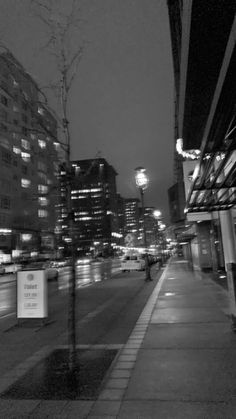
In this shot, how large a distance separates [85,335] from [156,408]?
461 centimetres

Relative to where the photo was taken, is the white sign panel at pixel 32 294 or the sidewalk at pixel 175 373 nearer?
the sidewalk at pixel 175 373

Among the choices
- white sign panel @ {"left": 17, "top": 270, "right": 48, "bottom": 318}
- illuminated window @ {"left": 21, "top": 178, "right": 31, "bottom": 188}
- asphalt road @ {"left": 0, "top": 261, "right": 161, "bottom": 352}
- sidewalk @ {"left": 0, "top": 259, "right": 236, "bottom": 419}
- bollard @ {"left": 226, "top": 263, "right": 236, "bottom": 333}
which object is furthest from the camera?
illuminated window @ {"left": 21, "top": 178, "right": 31, "bottom": 188}

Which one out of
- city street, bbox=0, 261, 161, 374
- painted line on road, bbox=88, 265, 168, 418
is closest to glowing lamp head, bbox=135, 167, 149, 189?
city street, bbox=0, 261, 161, 374

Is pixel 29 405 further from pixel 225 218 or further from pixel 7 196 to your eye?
pixel 7 196

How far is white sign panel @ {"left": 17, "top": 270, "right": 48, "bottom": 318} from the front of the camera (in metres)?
9.97

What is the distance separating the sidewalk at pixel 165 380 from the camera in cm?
423

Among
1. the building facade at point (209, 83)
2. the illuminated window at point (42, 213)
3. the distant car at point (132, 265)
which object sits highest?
the illuminated window at point (42, 213)

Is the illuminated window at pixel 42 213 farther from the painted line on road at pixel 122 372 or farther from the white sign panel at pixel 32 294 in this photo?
the painted line on road at pixel 122 372

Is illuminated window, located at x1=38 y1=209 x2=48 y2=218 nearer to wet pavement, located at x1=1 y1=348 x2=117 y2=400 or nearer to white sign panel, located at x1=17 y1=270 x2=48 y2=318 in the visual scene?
white sign panel, located at x1=17 y1=270 x2=48 y2=318

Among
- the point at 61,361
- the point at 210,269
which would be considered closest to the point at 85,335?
the point at 61,361

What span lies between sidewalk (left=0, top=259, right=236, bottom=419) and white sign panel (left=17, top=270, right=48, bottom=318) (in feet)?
8.69

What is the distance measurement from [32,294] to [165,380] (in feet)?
18.7

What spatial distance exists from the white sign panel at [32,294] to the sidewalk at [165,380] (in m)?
2.65

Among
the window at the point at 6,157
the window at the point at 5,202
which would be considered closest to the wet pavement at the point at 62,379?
the window at the point at 5,202
